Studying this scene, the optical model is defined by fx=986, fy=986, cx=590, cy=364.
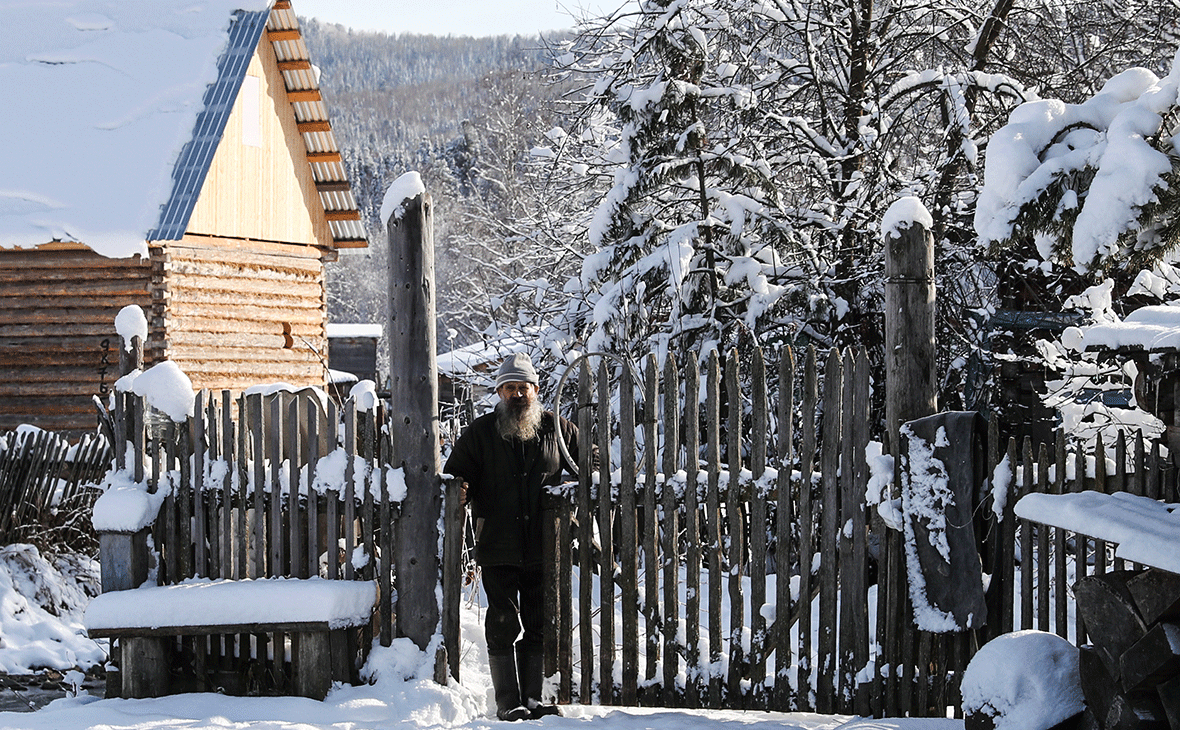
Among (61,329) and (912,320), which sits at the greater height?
(61,329)

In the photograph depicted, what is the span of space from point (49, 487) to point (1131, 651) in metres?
9.08

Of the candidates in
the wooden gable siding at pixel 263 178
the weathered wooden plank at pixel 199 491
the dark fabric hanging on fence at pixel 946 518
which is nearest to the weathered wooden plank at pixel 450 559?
the weathered wooden plank at pixel 199 491

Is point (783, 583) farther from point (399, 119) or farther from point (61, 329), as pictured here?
point (399, 119)

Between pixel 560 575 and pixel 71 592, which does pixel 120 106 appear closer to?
pixel 71 592

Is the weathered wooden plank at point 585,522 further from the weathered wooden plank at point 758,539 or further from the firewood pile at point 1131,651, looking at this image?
the firewood pile at point 1131,651

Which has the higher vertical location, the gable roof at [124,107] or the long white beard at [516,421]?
the gable roof at [124,107]

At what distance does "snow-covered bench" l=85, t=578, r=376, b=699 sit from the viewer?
5.27 meters

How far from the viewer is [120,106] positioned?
50.3 ft

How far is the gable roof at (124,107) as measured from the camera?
1370 cm

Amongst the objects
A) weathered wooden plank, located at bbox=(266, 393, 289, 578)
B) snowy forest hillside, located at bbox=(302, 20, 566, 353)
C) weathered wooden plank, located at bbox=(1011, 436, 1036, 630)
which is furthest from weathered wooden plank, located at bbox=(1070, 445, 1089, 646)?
snowy forest hillside, located at bbox=(302, 20, 566, 353)

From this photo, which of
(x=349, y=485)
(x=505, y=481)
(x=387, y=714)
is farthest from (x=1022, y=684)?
(x=349, y=485)

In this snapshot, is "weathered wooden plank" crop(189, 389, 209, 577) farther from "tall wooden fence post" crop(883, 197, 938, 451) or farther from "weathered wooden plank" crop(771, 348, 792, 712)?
"tall wooden fence post" crop(883, 197, 938, 451)

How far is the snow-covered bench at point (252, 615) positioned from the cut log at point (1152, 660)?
363 centimetres

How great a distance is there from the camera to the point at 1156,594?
3479mm
